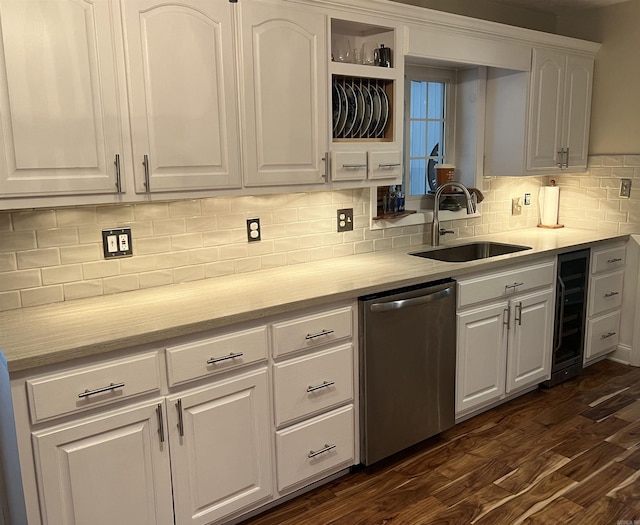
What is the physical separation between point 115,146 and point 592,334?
3.27 metres

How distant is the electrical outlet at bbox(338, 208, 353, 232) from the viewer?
3119 millimetres

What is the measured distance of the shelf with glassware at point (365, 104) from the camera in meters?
2.71

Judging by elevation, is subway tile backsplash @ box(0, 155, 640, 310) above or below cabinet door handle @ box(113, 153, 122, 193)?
below

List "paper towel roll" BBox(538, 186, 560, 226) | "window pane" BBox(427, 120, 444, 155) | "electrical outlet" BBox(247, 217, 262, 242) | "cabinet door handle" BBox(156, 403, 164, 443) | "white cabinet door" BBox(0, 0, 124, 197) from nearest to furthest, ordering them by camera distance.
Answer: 1. "white cabinet door" BBox(0, 0, 124, 197)
2. "cabinet door handle" BBox(156, 403, 164, 443)
3. "electrical outlet" BBox(247, 217, 262, 242)
4. "window pane" BBox(427, 120, 444, 155)
5. "paper towel roll" BBox(538, 186, 560, 226)

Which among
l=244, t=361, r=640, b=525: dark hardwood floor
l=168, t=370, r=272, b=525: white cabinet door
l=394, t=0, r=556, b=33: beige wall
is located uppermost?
l=394, t=0, r=556, b=33: beige wall

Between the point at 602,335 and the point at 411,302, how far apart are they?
2.03 meters

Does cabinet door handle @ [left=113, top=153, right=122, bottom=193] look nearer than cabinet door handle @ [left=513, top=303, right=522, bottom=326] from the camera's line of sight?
Yes

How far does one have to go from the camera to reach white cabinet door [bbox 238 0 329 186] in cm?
235

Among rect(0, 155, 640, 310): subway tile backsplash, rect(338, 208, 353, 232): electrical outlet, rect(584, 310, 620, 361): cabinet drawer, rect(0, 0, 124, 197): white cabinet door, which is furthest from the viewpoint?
rect(584, 310, 620, 361): cabinet drawer

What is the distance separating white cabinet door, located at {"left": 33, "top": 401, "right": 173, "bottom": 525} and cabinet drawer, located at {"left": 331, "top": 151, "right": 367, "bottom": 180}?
1.34m

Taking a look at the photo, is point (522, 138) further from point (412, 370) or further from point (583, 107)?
point (412, 370)

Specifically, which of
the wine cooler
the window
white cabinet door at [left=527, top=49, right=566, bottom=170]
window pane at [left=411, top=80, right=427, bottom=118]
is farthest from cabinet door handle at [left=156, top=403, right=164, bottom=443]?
white cabinet door at [left=527, top=49, right=566, bottom=170]

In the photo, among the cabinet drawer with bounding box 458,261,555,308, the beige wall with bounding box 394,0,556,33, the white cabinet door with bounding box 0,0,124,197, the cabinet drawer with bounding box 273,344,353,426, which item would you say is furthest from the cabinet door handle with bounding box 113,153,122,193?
the beige wall with bounding box 394,0,556,33

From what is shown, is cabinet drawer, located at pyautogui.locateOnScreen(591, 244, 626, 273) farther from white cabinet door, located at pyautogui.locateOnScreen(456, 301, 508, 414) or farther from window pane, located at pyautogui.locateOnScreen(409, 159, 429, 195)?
window pane, located at pyautogui.locateOnScreen(409, 159, 429, 195)
